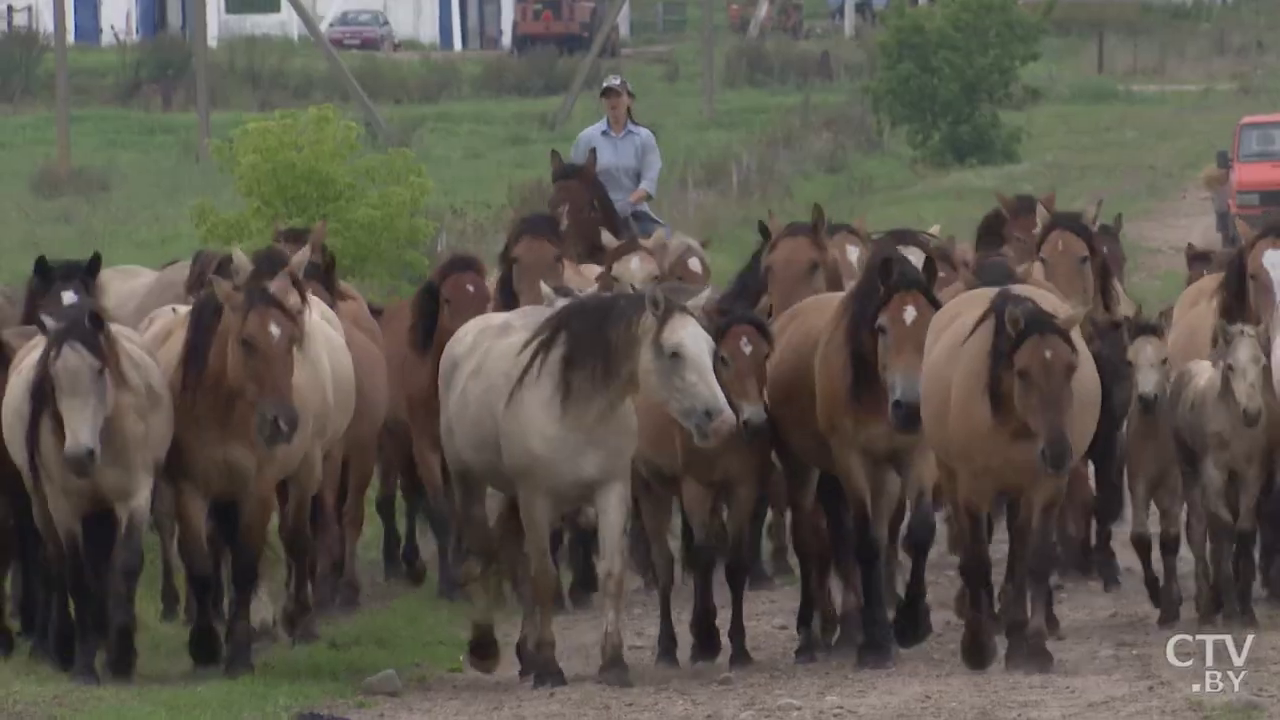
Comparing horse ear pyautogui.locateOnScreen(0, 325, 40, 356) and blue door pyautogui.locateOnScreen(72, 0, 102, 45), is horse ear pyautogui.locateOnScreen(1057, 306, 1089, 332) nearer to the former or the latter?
horse ear pyautogui.locateOnScreen(0, 325, 40, 356)

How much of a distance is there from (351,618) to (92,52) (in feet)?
134

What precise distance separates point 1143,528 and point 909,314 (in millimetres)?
2454

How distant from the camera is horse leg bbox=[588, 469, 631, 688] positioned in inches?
430

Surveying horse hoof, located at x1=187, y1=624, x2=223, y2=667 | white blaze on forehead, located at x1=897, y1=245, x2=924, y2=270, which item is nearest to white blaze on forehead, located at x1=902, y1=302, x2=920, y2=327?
white blaze on forehead, located at x1=897, y1=245, x2=924, y2=270

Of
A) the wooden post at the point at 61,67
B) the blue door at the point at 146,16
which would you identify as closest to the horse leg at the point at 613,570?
the wooden post at the point at 61,67

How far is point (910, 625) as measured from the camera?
39.2 feet

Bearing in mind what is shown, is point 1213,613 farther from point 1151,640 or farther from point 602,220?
point 602,220

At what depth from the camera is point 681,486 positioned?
1206 cm

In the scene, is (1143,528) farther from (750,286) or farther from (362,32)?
(362,32)

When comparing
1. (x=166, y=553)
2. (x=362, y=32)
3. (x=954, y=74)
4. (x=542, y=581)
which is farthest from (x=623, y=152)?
(x=362, y=32)

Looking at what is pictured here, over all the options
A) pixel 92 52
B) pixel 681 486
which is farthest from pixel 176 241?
pixel 92 52

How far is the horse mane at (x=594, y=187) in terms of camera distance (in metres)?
15.7

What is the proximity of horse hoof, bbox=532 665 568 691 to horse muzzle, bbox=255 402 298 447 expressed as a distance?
1.64 meters

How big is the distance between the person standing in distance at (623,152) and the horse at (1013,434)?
522 cm
